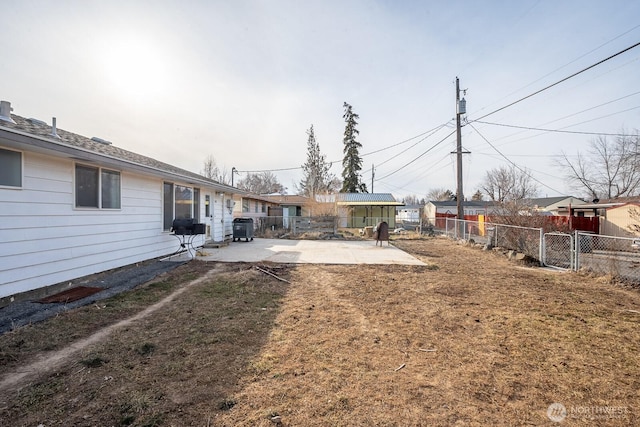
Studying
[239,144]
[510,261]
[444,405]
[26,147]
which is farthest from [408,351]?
[239,144]

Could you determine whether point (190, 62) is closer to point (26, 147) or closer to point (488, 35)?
point (26, 147)

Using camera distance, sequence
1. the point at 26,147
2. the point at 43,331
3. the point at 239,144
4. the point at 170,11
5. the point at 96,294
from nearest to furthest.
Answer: the point at 43,331
the point at 26,147
the point at 96,294
the point at 170,11
the point at 239,144

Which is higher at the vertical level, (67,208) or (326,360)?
(67,208)

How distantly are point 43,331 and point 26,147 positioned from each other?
284 cm

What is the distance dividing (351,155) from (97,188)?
1140 inches

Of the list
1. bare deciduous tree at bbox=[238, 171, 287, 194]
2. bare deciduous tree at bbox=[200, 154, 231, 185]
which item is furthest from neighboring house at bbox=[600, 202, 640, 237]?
bare deciduous tree at bbox=[238, 171, 287, 194]

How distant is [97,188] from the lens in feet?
19.7

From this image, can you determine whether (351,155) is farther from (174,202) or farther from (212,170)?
(174,202)

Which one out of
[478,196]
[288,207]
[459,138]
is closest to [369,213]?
[288,207]

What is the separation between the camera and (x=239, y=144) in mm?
16953

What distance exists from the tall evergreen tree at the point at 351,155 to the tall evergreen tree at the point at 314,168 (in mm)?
1887

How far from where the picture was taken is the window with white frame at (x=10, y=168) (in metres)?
4.22

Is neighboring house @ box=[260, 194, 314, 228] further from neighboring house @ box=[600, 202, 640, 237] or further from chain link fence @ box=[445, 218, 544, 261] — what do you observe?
neighboring house @ box=[600, 202, 640, 237]

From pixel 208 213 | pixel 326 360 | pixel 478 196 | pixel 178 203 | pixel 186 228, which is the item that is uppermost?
pixel 478 196
